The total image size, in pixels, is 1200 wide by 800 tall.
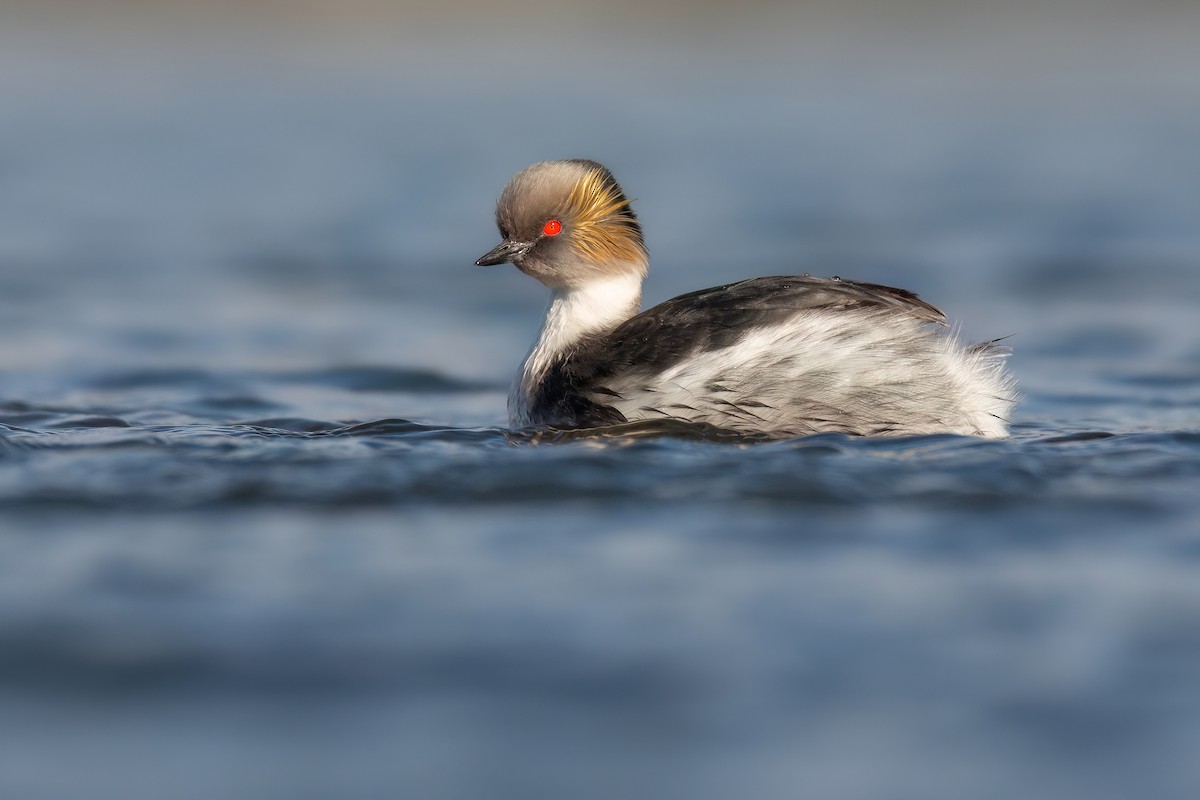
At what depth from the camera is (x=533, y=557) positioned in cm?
535

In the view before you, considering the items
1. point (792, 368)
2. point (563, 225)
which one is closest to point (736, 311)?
point (792, 368)

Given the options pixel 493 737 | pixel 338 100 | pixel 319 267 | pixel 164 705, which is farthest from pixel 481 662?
pixel 338 100

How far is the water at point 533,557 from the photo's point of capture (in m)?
3.98

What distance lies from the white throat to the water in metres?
0.44

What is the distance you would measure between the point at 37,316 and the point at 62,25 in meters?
17.3

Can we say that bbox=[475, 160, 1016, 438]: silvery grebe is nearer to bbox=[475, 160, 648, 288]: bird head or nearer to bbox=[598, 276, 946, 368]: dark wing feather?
bbox=[598, 276, 946, 368]: dark wing feather

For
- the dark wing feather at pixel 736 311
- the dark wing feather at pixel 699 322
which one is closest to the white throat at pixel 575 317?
the dark wing feather at pixel 699 322

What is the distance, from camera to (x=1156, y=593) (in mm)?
4988

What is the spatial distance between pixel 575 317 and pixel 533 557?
2.48 m

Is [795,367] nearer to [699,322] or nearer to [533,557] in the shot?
[699,322]

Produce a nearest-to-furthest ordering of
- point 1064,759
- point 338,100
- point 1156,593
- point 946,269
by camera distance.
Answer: point 1064,759 → point 1156,593 → point 946,269 → point 338,100

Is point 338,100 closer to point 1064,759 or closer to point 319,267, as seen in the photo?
point 319,267

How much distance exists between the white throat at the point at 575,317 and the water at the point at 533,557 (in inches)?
17.4

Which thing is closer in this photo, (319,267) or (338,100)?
(319,267)
